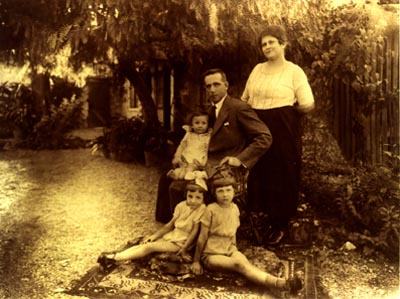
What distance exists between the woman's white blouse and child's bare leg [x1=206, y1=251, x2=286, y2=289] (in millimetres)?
940

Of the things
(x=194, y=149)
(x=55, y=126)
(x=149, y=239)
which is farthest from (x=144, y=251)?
(x=55, y=126)

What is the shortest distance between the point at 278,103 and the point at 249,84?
0.23 m

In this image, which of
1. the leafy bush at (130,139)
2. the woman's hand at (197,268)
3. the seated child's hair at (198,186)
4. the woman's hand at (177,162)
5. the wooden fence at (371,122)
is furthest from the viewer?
the leafy bush at (130,139)

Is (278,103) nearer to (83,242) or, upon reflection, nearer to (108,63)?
(108,63)

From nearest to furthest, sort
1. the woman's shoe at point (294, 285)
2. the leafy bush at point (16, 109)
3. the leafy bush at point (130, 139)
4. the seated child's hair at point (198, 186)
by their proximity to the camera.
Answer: the woman's shoe at point (294, 285) < the seated child's hair at point (198, 186) < the leafy bush at point (16, 109) < the leafy bush at point (130, 139)

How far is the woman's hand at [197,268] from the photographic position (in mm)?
2539

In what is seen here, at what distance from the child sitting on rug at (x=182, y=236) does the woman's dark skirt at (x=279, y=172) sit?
1.35ft

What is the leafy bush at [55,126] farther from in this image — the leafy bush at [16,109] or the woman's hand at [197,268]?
the woman's hand at [197,268]

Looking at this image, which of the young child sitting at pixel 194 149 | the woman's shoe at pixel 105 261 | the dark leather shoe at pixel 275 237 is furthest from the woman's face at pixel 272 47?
the woman's shoe at pixel 105 261

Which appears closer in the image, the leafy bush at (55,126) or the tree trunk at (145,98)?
the tree trunk at (145,98)

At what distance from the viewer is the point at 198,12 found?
271 centimetres

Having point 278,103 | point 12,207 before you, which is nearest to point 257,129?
point 278,103

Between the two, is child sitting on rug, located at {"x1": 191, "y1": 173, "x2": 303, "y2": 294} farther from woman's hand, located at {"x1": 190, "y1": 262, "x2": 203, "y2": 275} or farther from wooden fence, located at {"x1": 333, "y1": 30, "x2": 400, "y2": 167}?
wooden fence, located at {"x1": 333, "y1": 30, "x2": 400, "y2": 167}

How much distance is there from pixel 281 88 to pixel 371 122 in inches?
37.7
